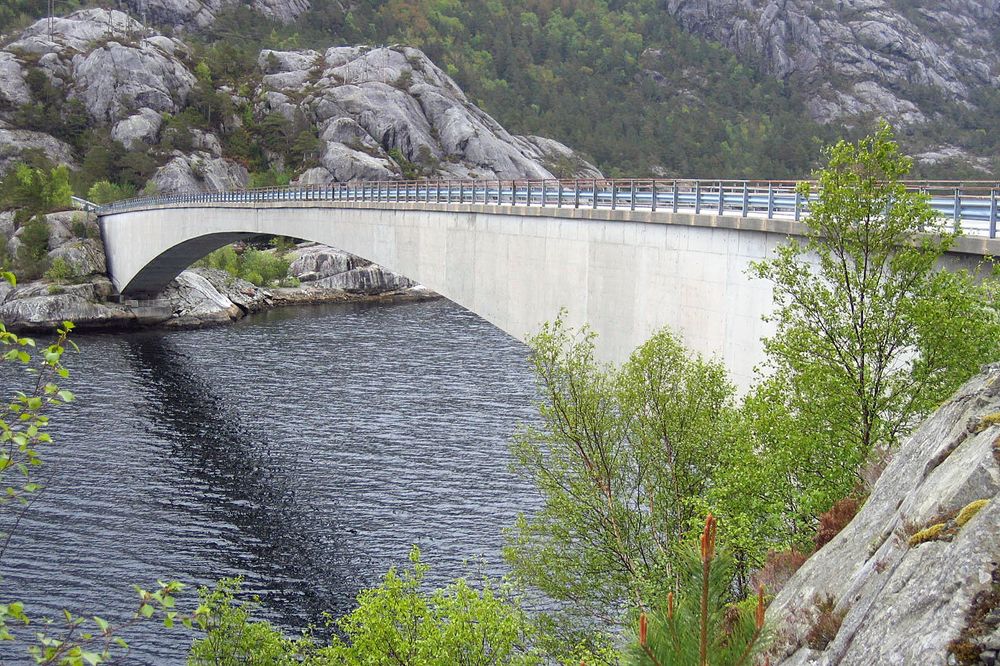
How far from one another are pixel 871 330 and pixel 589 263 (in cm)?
1512

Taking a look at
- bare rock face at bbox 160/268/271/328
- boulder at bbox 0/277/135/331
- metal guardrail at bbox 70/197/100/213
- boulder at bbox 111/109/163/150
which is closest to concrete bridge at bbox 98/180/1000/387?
bare rock face at bbox 160/268/271/328

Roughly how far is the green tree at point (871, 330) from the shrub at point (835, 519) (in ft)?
1.95

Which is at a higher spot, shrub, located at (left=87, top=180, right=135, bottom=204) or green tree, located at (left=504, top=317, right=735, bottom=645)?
shrub, located at (left=87, top=180, right=135, bottom=204)

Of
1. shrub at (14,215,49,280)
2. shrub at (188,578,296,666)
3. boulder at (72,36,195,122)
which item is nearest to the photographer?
shrub at (188,578,296,666)

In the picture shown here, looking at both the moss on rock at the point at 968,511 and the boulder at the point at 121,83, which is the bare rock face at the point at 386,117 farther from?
the moss on rock at the point at 968,511

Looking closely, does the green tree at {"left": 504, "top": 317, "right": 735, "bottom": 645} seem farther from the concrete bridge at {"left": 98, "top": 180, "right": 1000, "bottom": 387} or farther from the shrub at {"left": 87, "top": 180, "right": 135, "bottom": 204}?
the shrub at {"left": 87, "top": 180, "right": 135, "bottom": 204}

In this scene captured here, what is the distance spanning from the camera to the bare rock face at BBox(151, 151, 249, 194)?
118 meters

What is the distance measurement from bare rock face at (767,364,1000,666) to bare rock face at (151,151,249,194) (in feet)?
375

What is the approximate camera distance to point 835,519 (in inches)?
582

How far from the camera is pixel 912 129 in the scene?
19862 centimetres

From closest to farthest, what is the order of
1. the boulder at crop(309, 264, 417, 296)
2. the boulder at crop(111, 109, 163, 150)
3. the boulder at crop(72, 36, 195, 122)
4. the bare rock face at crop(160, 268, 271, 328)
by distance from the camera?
1. the bare rock face at crop(160, 268, 271, 328)
2. the boulder at crop(309, 264, 417, 296)
3. the boulder at crop(111, 109, 163, 150)
4. the boulder at crop(72, 36, 195, 122)

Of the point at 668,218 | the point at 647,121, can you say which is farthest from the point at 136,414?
the point at 647,121

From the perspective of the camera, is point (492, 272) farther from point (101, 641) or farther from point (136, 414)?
point (136, 414)

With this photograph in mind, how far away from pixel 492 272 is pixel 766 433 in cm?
2136
